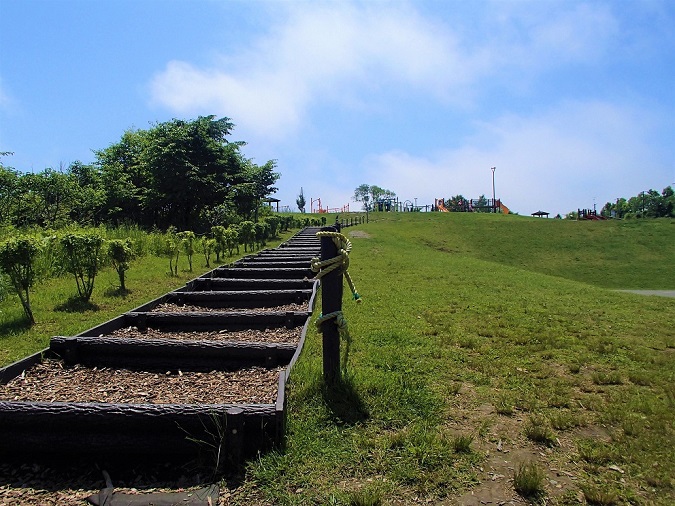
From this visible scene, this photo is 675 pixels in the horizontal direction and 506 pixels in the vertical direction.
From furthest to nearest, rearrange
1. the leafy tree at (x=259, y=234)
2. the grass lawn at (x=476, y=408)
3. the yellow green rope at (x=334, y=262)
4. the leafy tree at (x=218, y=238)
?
the leafy tree at (x=259, y=234) < the leafy tree at (x=218, y=238) < the yellow green rope at (x=334, y=262) < the grass lawn at (x=476, y=408)

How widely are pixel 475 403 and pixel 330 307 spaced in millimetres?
1264

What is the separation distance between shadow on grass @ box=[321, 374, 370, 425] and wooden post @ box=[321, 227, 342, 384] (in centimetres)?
6

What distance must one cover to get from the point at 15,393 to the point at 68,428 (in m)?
1.14

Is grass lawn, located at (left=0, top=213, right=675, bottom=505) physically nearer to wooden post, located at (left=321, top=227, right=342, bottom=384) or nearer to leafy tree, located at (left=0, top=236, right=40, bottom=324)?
wooden post, located at (left=321, top=227, right=342, bottom=384)

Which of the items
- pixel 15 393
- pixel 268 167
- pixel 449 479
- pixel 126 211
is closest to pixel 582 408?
pixel 449 479

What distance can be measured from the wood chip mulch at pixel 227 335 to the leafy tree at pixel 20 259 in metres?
1.69

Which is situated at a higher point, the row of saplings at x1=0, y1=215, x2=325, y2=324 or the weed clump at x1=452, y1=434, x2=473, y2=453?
the row of saplings at x1=0, y1=215, x2=325, y2=324

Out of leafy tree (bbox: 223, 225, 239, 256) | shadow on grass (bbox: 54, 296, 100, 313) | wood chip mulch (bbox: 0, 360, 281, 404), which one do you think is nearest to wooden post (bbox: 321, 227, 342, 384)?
wood chip mulch (bbox: 0, 360, 281, 404)

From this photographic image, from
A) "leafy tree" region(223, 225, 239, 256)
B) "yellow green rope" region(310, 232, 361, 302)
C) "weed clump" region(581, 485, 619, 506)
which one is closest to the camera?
"weed clump" region(581, 485, 619, 506)

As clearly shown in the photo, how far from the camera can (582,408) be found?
10.2 ft

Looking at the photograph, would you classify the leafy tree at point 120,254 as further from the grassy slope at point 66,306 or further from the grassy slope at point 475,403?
the grassy slope at point 475,403

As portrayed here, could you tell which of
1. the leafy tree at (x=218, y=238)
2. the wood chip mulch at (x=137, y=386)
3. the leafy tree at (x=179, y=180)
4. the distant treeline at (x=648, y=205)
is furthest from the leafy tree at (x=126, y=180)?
the distant treeline at (x=648, y=205)

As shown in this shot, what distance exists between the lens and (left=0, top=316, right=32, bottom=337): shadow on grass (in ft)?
17.0

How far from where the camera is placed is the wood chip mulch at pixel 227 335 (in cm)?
486
